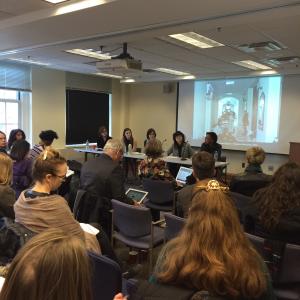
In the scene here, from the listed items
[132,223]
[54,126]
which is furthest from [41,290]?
[54,126]

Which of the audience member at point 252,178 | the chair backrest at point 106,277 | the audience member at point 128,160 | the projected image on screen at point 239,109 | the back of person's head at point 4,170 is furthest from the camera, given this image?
the audience member at point 128,160

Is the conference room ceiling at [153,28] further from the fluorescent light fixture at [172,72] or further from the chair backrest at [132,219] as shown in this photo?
the chair backrest at [132,219]

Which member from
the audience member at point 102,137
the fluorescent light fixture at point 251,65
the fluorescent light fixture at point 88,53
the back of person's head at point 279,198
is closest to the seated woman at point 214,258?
the back of person's head at point 279,198

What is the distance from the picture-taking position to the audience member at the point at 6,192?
2.37 metres

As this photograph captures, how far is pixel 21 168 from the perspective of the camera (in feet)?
12.4

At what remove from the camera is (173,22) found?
12.0 ft

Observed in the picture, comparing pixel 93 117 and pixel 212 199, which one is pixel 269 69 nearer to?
pixel 93 117

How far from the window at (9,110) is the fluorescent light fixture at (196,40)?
4.69 metres

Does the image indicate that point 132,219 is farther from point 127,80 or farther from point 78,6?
point 127,80

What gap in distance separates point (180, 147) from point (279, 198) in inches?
192

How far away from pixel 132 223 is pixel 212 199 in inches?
71.1

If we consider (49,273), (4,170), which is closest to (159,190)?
(4,170)

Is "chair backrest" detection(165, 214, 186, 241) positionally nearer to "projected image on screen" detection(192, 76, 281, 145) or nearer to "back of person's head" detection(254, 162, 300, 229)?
"back of person's head" detection(254, 162, 300, 229)

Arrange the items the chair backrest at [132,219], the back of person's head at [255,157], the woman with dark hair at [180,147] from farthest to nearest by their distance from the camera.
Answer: the woman with dark hair at [180,147]
the back of person's head at [255,157]
the chair backrest at [132,219]
